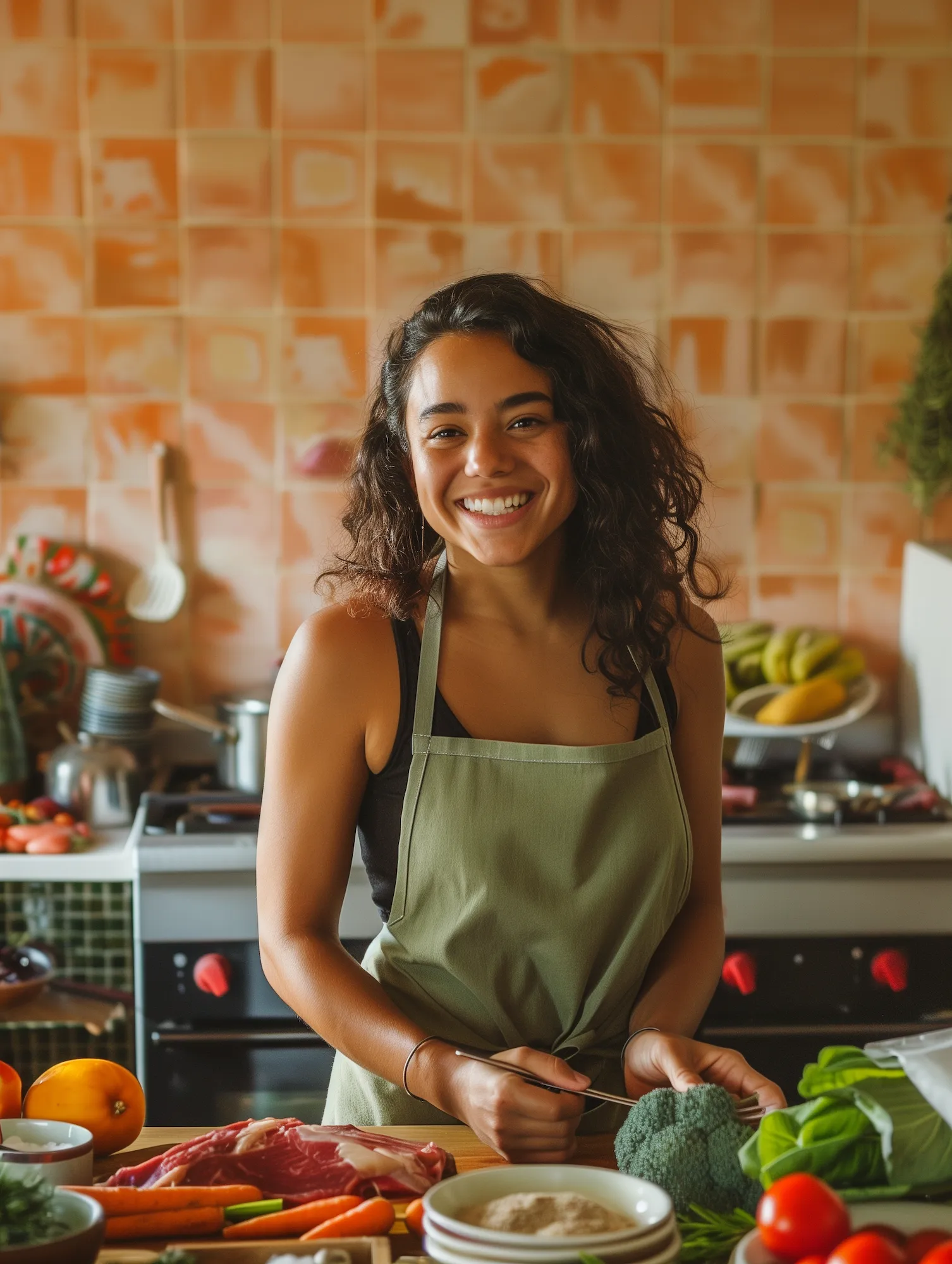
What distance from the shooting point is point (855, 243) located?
2516 millimetres

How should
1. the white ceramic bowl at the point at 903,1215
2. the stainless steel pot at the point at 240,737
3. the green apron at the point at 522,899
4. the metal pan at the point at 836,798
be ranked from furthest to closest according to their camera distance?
the stainless steel pot at the point at 240,737 → the metal pan at the point at 836,798 → the green apron at the point at 522,899 → the white ceramic bowl at the point at 903,1215

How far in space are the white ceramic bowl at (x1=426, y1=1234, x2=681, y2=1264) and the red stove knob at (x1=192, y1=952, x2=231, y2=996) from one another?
120cm

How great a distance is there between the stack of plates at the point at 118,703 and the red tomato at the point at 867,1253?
1.77 m

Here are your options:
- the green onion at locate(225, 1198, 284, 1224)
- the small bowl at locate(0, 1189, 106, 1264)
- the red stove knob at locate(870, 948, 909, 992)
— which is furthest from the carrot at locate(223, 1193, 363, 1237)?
the red stove knob at locate(870, 948, 909, 992)

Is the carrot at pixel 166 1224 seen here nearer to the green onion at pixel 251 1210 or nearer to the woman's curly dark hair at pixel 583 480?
the green onion at pixel 251 1210

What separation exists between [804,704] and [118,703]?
114cm

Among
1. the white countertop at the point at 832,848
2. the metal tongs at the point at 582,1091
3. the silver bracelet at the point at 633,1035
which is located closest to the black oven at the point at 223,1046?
the white countertop at the point at 832,848

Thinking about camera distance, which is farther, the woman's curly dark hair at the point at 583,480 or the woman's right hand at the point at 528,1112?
the woman's curly dark hair at the point at 583,480

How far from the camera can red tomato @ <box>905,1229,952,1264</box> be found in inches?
32.0

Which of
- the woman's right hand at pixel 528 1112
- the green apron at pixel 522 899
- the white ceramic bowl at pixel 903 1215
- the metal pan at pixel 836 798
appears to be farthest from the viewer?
the metal pan at pixel 836 798

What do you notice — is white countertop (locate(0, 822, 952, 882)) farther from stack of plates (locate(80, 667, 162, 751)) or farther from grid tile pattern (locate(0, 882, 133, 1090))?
stack of plates (locate(80, 667, 162, 751))

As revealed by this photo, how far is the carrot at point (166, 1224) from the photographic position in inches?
38.5

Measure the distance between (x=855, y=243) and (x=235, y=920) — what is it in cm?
156

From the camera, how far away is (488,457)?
1295 millimetres
